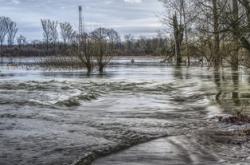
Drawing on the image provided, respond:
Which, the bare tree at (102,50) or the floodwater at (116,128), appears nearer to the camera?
the floodwater at (116,128)

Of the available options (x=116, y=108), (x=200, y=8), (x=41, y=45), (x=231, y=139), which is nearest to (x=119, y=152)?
(x=231, y=139)

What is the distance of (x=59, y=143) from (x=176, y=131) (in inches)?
119

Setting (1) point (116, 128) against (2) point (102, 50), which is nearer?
(1) point (116, 128)

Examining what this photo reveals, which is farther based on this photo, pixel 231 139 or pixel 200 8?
pixel 200 8

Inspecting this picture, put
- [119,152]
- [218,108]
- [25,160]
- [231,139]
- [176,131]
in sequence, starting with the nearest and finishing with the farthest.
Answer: [25,160] < [119,152] < [231,139] < [176,131] < [218,108]

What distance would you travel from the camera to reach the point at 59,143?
1014 centimetres

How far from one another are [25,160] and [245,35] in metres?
13.4

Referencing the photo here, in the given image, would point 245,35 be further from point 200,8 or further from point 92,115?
point 92,115

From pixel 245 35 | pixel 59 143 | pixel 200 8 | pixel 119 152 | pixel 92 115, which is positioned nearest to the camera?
pixel 119 152

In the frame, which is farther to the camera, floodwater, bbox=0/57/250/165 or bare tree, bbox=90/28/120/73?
bare tree, bbox=90/28/120/73

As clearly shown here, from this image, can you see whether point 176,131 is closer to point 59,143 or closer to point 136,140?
point 136,140

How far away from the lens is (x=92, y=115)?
14648 millimetres

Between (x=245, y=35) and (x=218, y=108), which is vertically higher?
(x=245, y=35)

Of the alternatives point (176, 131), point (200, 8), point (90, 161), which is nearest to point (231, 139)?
point (176, 131)
